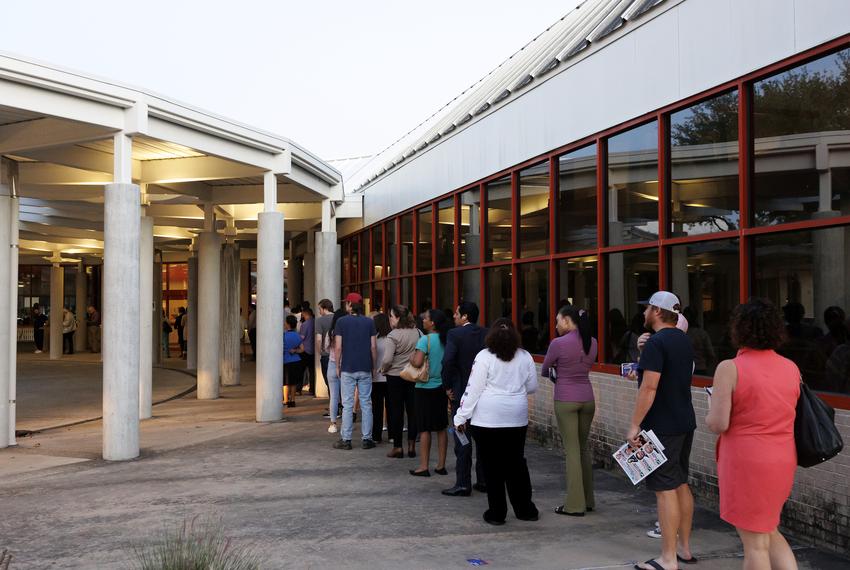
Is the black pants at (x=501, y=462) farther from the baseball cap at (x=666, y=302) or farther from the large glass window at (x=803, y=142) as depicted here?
the large glass window at (x=803, y=142)

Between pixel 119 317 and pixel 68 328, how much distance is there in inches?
1059

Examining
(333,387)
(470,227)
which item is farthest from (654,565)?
(470,227)

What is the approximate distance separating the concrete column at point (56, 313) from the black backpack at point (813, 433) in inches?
1220

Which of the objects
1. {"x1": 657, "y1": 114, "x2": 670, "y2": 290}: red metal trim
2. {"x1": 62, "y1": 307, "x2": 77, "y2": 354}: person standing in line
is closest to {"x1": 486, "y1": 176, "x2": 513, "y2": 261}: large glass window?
{"x1": 657, "y1": 114, "x2": 670, "y2": 290}: red metal trim

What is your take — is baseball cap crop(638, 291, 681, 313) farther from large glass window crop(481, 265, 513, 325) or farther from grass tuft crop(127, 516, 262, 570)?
large glass window crop(481, 265, 513, 325)

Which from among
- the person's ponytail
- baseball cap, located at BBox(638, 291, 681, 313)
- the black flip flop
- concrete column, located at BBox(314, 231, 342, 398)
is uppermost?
concrete column, located at BBox(314, 231, 342, 398)

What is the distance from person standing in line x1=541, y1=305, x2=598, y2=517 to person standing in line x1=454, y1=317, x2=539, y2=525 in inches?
11.9

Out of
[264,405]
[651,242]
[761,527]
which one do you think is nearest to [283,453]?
[264,405]

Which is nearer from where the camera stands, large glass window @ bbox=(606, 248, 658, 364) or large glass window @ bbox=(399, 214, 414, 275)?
large glass window @ bbox=(606, 248, 658, 364)

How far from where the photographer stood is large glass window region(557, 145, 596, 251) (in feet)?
34.1

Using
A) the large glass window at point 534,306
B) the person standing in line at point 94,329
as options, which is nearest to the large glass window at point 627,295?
the large glass window at point 534,306

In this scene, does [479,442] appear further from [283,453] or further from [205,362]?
[205,362]

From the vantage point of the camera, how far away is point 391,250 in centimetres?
1928

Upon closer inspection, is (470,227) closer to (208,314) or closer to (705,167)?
(705,167)
